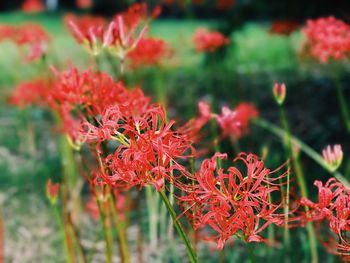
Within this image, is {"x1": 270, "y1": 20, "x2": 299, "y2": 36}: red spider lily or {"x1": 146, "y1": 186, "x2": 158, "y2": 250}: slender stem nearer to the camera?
{"x1": 146, "y1": 186, "x2": 158, "y2": 250}: slender stem

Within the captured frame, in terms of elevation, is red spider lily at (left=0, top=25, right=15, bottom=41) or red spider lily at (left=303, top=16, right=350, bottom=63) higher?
red spider lily at (left=0, top=25, right=15, bottom=41)

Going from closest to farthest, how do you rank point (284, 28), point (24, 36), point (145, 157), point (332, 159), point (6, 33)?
point (145, 157)
point (332, 159)
point (24, 36)
point (6, 33)
point (284, 28)

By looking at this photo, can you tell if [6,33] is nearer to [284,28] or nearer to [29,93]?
[29,93]

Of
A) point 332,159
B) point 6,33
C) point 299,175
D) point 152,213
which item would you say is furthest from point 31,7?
point 332,159

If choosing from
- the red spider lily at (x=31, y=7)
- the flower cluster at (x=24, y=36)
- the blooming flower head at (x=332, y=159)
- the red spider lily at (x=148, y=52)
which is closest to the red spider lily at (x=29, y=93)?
the flower cluster at (x=24, y=36)

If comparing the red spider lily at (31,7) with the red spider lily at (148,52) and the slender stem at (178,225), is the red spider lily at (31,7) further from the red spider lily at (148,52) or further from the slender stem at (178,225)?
the slender stem at (178,225)

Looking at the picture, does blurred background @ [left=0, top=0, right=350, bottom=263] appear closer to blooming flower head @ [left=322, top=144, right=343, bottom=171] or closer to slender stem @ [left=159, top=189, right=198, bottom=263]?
blooming flower head @ [left=322, top=144, right=343, bottom=171]

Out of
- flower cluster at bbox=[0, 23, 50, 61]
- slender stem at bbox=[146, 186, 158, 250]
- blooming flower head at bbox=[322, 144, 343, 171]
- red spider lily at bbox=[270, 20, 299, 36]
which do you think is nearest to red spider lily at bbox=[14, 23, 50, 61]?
flower cluster at bbox=[0, 23, 50, 61]

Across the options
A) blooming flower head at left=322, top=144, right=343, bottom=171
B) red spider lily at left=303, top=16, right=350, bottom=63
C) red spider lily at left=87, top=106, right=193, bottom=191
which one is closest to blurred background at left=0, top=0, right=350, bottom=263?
red spider lily at left=303, top=16, right=350, bottom=63

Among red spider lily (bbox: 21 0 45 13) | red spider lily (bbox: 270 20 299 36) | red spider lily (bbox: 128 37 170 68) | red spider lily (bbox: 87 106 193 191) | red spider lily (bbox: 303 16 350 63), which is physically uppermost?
red spider lily (bbox: 21 0 45 13)

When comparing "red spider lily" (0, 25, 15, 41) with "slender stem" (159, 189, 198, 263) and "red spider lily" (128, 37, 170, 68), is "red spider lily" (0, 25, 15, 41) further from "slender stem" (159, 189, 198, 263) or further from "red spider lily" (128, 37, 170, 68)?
"slender stem" (159, 189, 198, 263)

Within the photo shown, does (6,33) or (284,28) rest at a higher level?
(284,28)

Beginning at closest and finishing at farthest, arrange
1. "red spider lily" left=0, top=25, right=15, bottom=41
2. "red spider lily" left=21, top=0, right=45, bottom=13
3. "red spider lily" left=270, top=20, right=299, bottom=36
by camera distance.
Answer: "red spider lily" left=0, top=25, right=15, bottom=41, "red spider lily" left=270, top=20, right=299, bottom=36, "red spider lily" left=21, top=0, right=45, bottom=13

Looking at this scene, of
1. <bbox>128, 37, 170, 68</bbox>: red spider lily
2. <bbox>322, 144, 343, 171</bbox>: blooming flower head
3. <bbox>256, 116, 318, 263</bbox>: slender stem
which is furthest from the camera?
<bbox>128, 37, 170, 68</bbox>: red spider lily
